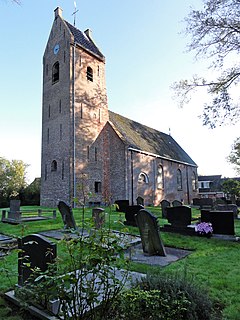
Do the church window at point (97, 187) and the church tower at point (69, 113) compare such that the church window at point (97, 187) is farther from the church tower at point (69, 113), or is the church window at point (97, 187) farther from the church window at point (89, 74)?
the church window at point (89, 74)

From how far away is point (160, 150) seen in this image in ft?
94.2

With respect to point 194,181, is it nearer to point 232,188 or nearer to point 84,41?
point 232,188

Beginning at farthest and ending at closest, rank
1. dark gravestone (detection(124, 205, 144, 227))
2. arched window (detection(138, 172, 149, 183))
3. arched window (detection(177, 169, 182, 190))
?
arched window (detection(177, 169, 182, 190)), arched window (detection(138, 172, 149, 183)), dark gravestone (detection(124, 205, 144, 227))

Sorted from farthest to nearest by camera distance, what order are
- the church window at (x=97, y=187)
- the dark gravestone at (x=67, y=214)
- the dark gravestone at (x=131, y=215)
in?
1. the church window at (x=97, y=187)
2. the dark gravestone at (x=131, y=215)
3. the dark gravestone at (x=67, y=214)

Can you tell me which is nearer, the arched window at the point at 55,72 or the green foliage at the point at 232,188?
the arched window at the point at 55,72

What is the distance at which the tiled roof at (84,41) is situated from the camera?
907 inches

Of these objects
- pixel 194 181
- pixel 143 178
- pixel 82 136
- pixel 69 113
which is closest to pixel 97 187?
pixel 143 178

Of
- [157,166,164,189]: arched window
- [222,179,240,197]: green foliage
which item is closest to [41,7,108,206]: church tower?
[157,166,164,189]: arched window

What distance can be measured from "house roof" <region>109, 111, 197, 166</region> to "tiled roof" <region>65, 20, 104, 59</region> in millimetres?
6410

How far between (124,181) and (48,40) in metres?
16.3

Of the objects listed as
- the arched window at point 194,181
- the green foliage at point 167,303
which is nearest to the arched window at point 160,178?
the arched window at point 194,181

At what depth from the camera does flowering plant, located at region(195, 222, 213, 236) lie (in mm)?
8688

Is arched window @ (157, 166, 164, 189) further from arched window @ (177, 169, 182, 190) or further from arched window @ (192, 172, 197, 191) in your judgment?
arched window @ (192, 172, 197, 191)

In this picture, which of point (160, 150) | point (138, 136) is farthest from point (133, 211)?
point (160, 150)
